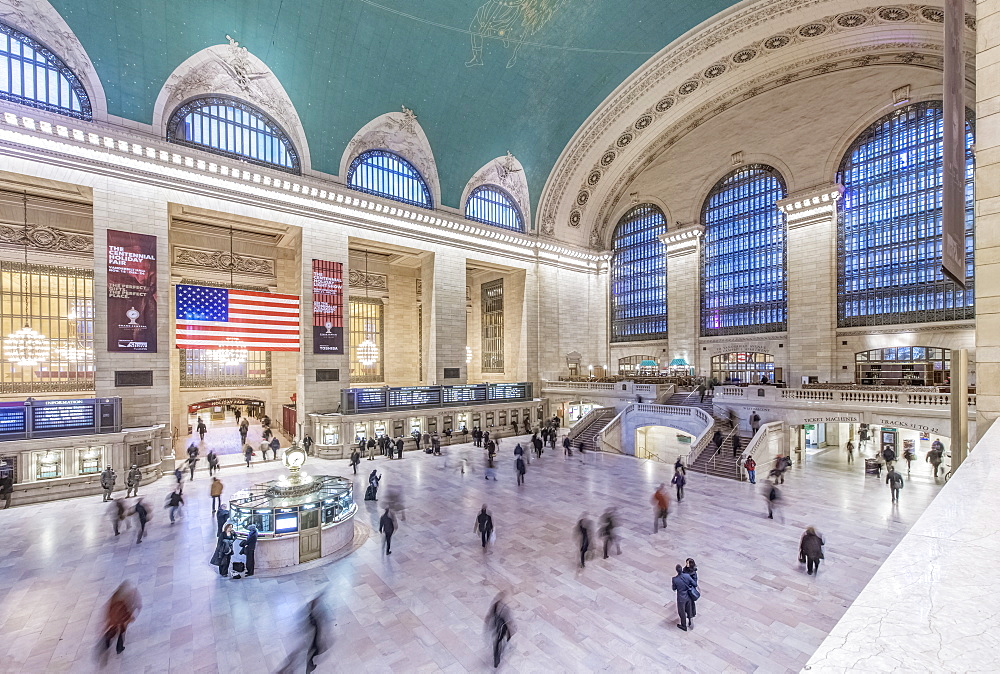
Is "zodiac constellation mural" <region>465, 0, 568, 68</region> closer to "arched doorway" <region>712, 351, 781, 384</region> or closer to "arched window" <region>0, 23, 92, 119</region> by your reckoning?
"arched window" <region>0, 23, 92, 119</region>

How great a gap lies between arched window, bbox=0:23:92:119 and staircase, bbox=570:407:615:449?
77.8 feet

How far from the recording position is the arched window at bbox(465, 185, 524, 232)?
28734mm

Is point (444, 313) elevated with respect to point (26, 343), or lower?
elevated

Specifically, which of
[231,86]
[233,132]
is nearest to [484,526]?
[233,132]

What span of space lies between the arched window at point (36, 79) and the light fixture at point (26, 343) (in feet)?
19.0

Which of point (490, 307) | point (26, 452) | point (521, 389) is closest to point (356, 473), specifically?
point (26, 452)

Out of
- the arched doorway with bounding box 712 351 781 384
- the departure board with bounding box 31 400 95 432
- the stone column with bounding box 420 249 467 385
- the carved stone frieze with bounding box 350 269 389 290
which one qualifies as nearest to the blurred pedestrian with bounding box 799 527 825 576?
the stone column with bounding box 420 249 467 385

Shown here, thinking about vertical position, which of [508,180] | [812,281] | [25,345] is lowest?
[25,345]

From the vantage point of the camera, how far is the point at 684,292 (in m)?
31.2

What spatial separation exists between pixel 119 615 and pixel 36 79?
1927 centimetres

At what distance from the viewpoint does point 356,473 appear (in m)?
17.2

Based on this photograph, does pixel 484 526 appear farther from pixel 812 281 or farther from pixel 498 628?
pixel 812 281

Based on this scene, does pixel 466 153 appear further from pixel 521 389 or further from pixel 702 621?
pixel 702 621

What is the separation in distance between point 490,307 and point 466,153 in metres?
12.8
